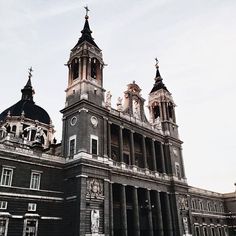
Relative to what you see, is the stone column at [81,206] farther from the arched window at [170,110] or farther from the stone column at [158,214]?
the arched window at [170,110]

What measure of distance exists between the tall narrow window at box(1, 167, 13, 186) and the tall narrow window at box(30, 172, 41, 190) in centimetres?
260

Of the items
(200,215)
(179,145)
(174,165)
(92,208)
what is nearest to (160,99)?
(179,145)

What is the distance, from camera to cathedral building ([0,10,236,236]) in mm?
32438

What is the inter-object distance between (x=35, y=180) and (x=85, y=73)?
16.7m

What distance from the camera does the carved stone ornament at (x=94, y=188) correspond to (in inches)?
1373

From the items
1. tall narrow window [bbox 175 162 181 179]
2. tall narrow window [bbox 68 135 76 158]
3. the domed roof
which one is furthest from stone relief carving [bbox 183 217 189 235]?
the domed roof

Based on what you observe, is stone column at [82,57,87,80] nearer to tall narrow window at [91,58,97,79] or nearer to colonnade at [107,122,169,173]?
tall narrow window at [91,58,97,79]

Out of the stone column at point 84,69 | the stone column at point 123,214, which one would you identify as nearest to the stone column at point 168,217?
the stone column at point 123,214

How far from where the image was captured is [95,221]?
33938 millimetres

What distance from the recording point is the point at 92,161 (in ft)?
119

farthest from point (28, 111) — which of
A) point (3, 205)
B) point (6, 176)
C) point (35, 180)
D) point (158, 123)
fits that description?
point (3, 205)

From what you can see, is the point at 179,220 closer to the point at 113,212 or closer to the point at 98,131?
the point at 113,212

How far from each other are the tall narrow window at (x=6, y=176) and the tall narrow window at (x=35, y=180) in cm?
260

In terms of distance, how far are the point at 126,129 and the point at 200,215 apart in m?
28.1
